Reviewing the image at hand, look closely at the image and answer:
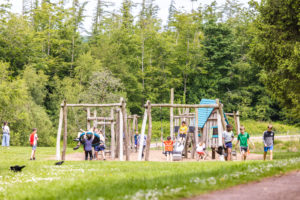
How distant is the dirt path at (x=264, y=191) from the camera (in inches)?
274

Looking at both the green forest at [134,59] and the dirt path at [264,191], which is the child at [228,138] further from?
the green forest at [134,59]

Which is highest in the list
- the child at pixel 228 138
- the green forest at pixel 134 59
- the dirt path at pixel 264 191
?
the green forest at pixel 134 59

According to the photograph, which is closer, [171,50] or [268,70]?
[268,70]

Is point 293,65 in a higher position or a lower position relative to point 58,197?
higher

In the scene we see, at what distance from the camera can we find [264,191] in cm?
746

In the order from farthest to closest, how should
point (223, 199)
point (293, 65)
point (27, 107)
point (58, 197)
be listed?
point (27, 107) → point (293, 65) → point (58, 197) → point (223, 199)

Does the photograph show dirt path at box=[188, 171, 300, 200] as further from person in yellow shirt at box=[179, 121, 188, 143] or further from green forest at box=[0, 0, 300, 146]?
green forest at box=[0, 0, 300, 146]

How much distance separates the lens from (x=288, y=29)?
2331 cm

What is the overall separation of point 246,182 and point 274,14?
17.7 meters

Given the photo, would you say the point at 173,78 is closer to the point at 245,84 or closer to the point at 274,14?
the point at 245,84

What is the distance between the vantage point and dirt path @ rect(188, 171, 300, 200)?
695 centimetres

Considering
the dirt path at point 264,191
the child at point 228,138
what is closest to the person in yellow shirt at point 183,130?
the child at point 228,138

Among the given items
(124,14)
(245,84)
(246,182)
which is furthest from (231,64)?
(246,182)

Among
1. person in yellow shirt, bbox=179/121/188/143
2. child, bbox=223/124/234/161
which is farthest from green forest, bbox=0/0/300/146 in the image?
child, bbox=223/124/234/161
